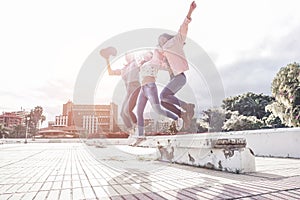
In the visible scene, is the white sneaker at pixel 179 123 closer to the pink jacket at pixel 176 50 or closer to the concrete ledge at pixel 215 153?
the pink jacket at pixel 176 50

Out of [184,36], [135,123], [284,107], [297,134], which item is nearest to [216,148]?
[135,123]

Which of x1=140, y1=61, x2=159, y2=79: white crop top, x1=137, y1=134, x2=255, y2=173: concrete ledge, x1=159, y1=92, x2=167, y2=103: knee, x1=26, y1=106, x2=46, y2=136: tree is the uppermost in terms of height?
x1=26, y1=106, x2=46, y2=136: tree

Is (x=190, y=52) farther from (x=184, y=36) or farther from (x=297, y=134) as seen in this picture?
(x=297, y=134)

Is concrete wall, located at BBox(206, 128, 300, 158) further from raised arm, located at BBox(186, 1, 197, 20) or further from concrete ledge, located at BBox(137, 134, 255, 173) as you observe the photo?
raised arm, located at BBox(186, 1, 197, 20)

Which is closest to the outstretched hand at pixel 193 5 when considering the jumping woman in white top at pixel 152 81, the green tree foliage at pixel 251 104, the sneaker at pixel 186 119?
the jumping woman in white top at pixel 152 81

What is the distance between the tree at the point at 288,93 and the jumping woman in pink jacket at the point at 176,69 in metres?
12.6

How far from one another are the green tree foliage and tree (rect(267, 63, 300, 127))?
2108 centimetres

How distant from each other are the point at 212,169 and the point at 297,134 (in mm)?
3850

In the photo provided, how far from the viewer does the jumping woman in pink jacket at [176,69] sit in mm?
3248

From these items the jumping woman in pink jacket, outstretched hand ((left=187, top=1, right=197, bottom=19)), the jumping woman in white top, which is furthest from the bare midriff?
outstretched hand ((left=187, top=1, right=197, bottom=19))

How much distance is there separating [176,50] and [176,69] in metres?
0.26

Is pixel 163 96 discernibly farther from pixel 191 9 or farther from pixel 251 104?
pixel 251 104

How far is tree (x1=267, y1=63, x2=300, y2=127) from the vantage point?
1374cm

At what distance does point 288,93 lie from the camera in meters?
14.3
